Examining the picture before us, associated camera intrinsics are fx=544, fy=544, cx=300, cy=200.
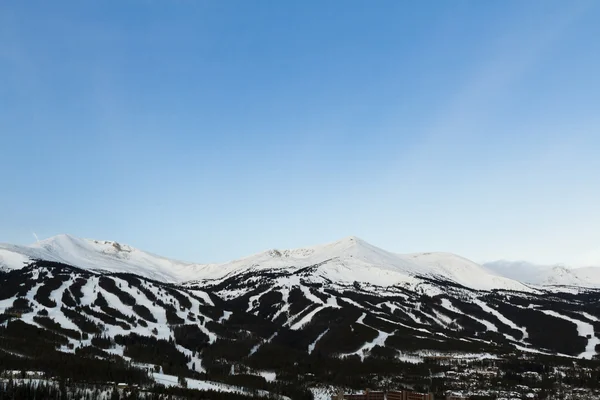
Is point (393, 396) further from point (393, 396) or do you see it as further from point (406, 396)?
point (406, 396)

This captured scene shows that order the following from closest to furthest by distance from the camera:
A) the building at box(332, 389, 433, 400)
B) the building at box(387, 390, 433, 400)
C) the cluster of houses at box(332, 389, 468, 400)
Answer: the building at box(332, 389, 433, 400) → the building at box(387, 390, 433, 400) → the cluster of houses at box(332, 389, 468, 400)

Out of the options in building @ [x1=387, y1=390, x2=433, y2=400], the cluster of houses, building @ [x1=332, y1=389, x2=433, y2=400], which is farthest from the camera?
the cluster of houses

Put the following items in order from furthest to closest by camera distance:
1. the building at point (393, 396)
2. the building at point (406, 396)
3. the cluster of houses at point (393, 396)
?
the cluster of houses at point (393, 396) < the building at point (406, 396) < the building at point (393, 396)

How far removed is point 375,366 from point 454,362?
2743cm

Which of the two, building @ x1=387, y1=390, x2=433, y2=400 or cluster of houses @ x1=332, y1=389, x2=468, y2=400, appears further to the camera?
cluster of houses @ x1=332, y1=389, x2=468, y2=400

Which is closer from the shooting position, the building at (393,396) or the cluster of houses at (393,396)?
the building at (393,396)

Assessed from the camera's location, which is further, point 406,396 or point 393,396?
point 393,396

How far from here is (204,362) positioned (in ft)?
631

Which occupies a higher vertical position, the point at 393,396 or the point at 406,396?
the point at 406,396

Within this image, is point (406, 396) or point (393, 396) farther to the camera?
point (393, 396)

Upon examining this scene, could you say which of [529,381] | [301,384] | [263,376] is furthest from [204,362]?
[529,381]

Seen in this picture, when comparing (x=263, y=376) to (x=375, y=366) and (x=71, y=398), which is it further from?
(x=71, y=398)

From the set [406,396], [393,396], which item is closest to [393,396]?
[393,396]

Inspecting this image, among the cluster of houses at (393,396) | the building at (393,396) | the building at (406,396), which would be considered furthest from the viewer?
the cluster of houses at (393,396)
